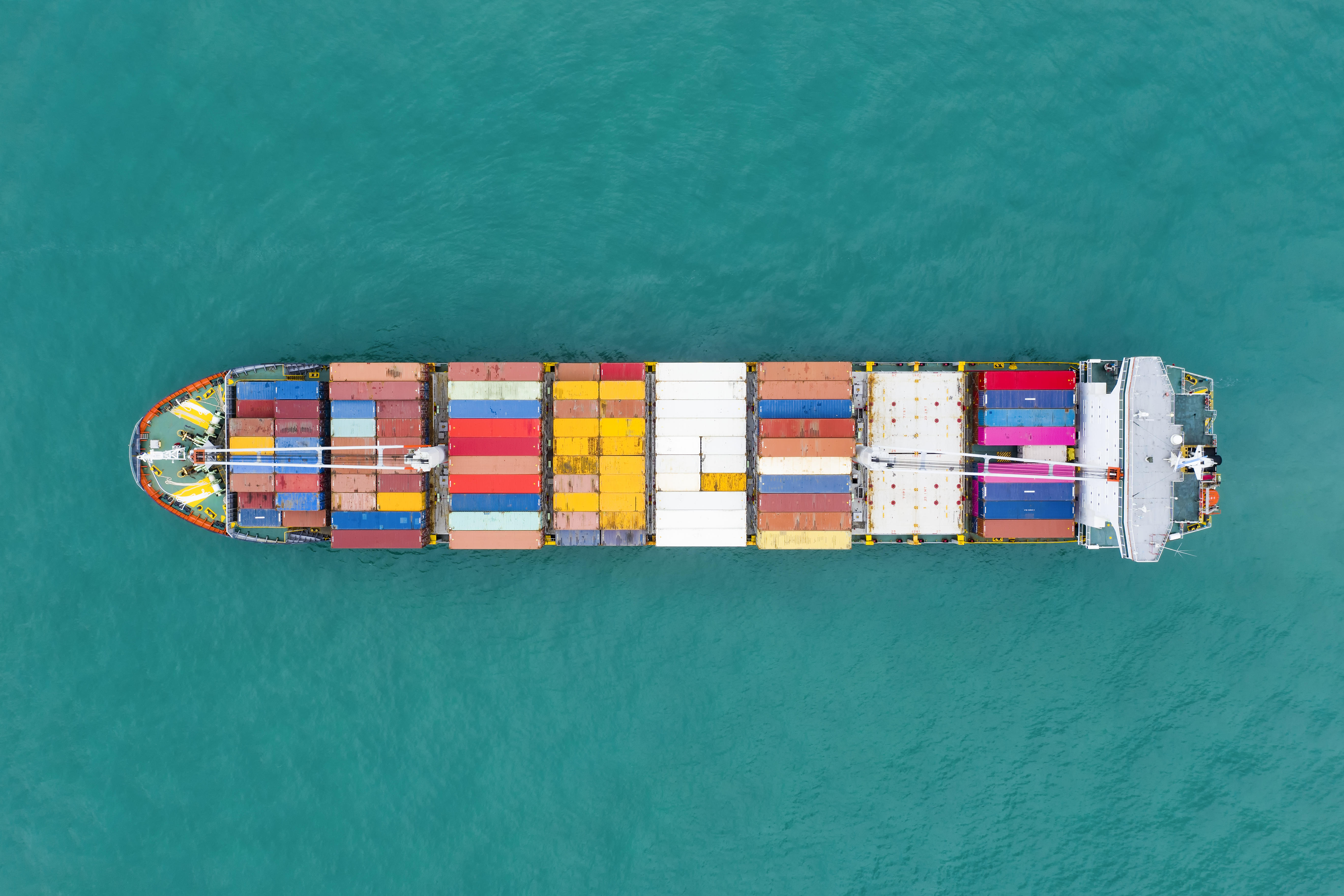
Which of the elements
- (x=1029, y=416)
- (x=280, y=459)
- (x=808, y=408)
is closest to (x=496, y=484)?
(x=280, y=459)

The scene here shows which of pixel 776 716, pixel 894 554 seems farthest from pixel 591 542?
pixel 894 554

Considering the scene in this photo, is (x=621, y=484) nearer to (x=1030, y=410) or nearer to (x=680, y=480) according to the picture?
(x=680, y=480)

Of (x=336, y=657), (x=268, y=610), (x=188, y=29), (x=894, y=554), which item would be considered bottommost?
(x=336, y=657)

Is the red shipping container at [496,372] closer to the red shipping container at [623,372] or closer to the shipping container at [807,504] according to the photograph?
the red shipping container at [623,372]

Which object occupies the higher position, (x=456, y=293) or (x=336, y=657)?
(x=456, y=293)

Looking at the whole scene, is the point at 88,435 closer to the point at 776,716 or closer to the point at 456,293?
the point at 456,293

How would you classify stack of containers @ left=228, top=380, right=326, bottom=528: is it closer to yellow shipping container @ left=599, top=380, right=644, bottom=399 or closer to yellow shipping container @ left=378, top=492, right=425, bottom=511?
yellow shipping container @ left=378, top=492, right=425, bottom=511
